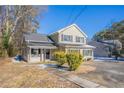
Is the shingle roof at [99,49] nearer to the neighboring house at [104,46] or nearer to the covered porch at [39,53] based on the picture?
the neighboring house at [104,46]

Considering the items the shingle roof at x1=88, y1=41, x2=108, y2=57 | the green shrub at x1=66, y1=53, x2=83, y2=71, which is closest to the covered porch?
the shingle roof at x1=88, y1=41, x2=108, y2=57

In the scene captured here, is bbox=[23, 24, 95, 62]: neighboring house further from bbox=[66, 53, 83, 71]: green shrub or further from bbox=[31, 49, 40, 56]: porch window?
bbox=[66, 53, 83, 71]: green shrub

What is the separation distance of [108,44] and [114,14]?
712cm

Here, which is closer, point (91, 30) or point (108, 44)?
point (91, 30)

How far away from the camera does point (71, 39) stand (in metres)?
15.0

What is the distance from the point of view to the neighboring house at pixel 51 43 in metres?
13.9

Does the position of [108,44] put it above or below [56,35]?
below

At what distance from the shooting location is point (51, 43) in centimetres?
1536

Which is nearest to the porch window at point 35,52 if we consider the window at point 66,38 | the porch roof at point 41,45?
the porch roof at point 41,45

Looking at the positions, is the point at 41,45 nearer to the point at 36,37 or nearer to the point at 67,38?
the point at 36,37

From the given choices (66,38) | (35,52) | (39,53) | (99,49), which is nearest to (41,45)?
(39,53)

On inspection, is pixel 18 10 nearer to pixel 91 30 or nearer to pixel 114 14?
pixel 91 30
